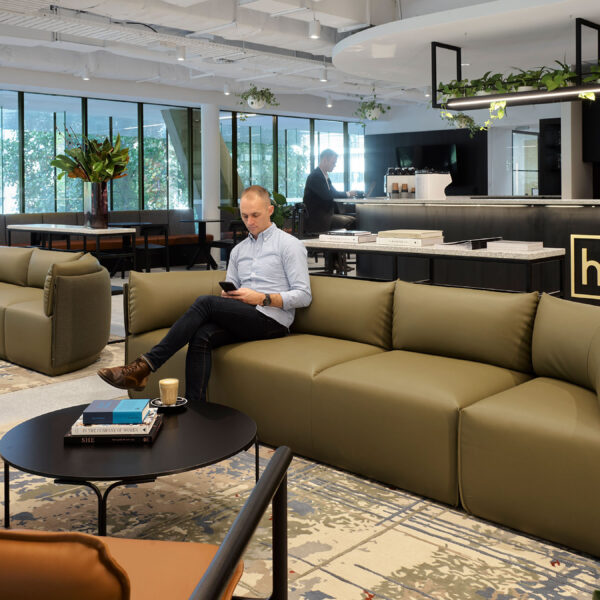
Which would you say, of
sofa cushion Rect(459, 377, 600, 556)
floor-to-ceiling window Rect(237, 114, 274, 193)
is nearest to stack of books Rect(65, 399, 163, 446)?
sofa cushion Rect(459, 377, 600, 556)

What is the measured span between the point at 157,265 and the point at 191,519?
34.2 feet

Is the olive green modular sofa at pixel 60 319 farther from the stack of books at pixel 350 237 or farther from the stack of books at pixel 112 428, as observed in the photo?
the stack of books at pixel 112 428

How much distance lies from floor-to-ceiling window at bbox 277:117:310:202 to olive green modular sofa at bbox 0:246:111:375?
412 inches

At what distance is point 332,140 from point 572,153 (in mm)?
7903

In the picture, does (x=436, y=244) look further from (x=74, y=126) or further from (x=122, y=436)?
(x=74, y=126)

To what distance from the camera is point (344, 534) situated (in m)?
2.61

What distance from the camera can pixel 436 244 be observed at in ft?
15.9

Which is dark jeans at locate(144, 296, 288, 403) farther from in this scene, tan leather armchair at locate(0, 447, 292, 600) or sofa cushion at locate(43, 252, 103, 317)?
tan leather armchair at locate(0, 447, 292, 600)

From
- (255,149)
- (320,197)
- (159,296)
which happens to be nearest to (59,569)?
(159,296)

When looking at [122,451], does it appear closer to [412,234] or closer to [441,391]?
[441,391]

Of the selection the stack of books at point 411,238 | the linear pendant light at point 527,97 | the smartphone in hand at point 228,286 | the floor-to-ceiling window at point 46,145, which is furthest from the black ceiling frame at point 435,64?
the floor-to-ceiling window at point 46,145

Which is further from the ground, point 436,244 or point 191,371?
point 436,244

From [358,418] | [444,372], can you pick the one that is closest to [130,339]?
[358,418]

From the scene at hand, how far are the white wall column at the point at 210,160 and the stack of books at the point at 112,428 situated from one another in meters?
11.0
